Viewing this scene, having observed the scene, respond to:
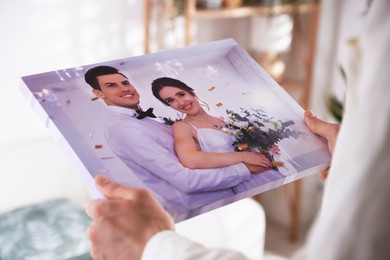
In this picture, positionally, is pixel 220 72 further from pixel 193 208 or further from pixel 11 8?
pixel 11 8

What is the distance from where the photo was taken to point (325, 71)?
2951 mm

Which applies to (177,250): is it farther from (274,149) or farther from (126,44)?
(126,44)

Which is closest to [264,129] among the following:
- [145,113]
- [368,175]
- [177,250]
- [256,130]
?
[256,130]

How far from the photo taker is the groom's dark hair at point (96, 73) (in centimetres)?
93

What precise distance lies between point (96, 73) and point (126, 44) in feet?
6.18

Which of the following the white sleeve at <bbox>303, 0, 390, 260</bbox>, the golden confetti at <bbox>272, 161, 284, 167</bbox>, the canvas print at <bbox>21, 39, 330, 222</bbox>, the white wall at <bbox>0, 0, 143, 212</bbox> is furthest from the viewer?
the white wall at <bbox>0, 0, 143, 212</bbox>

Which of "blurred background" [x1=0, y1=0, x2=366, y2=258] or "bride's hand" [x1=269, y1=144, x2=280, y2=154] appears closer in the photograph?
"bride's hand" [x1=269, y1=144, x2=280, y2=154]

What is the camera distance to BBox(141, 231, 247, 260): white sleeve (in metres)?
0.70

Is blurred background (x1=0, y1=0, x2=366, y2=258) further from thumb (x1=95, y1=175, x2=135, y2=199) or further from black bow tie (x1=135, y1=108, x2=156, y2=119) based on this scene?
thumb (x1=95, y1=175, x2=135, y2=199)

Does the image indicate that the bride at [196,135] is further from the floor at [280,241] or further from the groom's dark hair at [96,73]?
the floor at [280,241]

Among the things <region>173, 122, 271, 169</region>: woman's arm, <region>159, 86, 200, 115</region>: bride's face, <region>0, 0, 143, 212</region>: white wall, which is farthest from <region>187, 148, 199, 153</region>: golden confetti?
<region>0, 0, 143, 212</region>: white wall

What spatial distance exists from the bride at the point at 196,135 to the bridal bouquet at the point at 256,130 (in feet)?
0.06

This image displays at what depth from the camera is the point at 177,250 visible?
71 cm

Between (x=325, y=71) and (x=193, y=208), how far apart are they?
7.68ft
